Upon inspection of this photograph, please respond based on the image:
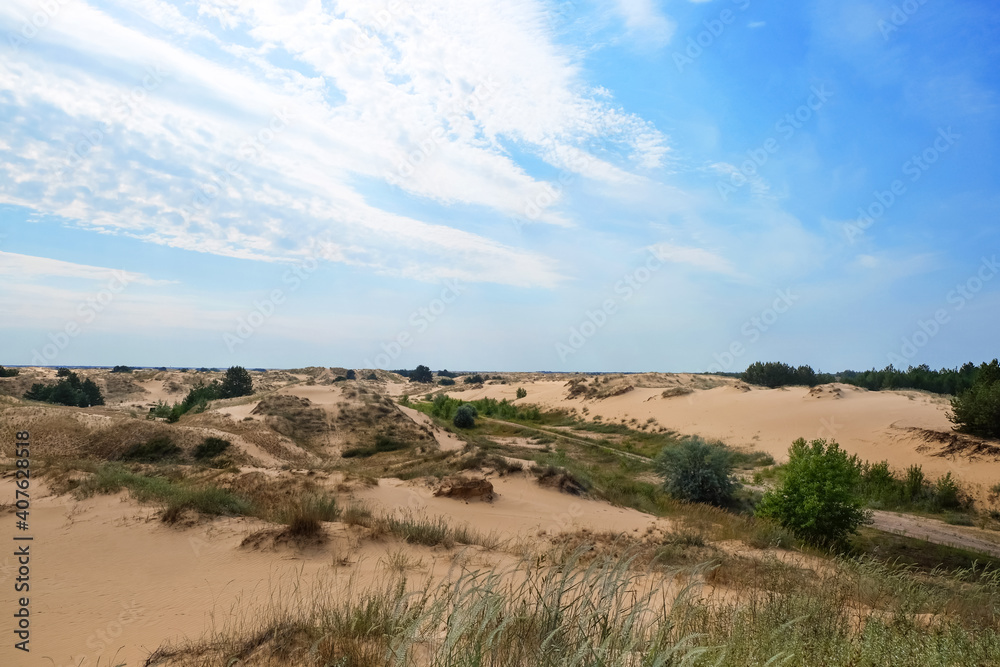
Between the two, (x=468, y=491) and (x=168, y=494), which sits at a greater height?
(x=168, y=494)

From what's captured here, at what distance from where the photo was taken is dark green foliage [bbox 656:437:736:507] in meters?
15.7

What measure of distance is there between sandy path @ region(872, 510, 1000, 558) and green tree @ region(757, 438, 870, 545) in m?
3.28

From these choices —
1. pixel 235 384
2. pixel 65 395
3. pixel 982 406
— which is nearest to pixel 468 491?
pixel 982 406

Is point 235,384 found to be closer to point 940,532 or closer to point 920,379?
point 940,532

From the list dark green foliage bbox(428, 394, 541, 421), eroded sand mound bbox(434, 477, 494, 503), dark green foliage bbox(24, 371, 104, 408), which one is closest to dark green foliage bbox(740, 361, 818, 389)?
dark green foliage bbox(428, 394, 541, 421)

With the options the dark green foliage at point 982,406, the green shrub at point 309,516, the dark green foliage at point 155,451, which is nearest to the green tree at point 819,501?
the green shrub at point 309,516

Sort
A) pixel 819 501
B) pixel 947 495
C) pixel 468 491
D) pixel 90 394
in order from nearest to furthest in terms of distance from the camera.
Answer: pixel 819 501, pixel 468 491, pixel 947 495, pixel 90 394

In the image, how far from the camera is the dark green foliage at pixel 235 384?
33.7 meters

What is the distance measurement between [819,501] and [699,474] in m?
4.64

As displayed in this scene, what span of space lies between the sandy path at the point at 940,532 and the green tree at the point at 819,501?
3283 mm

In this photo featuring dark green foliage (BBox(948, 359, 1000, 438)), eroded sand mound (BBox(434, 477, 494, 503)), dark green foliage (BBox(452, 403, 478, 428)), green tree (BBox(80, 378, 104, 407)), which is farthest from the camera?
green tree (BBox(80, 378, 104, 407))

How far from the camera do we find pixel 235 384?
3444 centimetres

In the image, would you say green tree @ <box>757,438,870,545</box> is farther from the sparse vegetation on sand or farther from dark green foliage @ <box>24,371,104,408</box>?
dark green foliage @ <box>24,371,104,408</box>

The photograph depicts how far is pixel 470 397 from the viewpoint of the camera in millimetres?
70000
